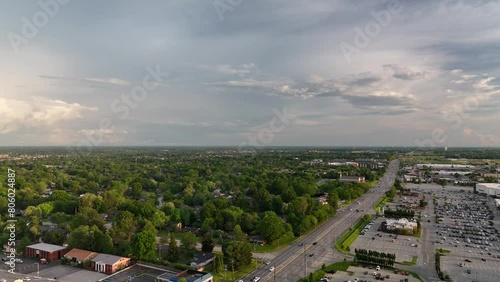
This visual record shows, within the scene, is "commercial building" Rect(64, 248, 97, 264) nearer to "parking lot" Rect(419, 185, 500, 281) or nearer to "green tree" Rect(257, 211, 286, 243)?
"green tree" Rect(257, 211, 286, 243)

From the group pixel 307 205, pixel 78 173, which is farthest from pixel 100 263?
pixel 78 173

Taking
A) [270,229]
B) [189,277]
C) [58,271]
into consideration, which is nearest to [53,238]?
[58,271]

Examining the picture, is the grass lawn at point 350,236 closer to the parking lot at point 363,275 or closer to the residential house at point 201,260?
the parking lot at point 363,275

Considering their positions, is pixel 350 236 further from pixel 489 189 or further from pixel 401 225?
pixel 489 189

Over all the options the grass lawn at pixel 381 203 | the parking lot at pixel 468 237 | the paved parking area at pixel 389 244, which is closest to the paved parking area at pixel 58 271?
the paved parking area at pixel 389 244

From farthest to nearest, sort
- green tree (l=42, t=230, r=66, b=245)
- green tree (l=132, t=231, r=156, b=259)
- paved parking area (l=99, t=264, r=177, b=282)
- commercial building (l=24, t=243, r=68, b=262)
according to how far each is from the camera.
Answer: green tree (l=42, t=230, r=66, b=245) < commercial building (l=24, t=243, r=68, b=262) < green tree (l=132, t=231, r=156, b=259) < paved parking area (l=99, t=264, r=177, b=282)

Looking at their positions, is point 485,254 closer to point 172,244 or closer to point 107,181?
point 172,244

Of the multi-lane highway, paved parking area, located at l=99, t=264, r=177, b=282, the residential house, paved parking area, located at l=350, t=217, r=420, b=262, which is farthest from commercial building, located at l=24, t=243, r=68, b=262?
paved parking area, located at l=350, t=217, r=420, b=262
